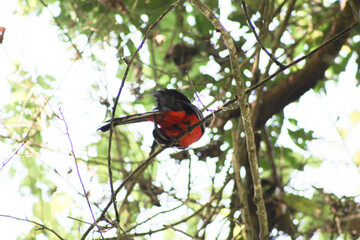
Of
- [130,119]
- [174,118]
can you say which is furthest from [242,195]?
[130,119]

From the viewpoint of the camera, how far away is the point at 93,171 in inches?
144

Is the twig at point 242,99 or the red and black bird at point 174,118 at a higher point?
the red and black bird at point 174,118

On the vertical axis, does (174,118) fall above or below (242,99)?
above

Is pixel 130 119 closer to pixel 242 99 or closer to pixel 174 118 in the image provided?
pixel 174 118

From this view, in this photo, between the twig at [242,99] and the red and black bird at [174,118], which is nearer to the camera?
the twig at [242,99]

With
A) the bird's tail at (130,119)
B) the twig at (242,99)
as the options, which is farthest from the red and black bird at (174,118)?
the twig at (242,99)

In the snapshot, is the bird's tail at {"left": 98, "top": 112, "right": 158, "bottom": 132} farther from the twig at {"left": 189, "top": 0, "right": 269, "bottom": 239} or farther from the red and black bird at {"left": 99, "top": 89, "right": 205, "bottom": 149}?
the twig at {"left": 189, "top": 0, "right": 269, "bottom": 239}

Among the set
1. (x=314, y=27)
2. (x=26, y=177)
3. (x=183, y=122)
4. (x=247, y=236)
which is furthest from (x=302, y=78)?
(x=26, y=177)

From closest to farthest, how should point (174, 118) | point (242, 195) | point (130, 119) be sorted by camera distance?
point (130, 119)
point (174, 118)
point (242, 195)

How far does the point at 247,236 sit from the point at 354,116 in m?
2.93

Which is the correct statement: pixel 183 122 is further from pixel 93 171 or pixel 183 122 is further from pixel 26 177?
pixel 26 177

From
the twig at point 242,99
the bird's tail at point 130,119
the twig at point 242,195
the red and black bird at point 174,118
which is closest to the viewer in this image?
the twig at point 242,99

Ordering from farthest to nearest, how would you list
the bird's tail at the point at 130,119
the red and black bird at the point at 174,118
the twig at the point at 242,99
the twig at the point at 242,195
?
the twig at the point at 242,195, the red and black bird at the point at 174,118, the bird's tail at the point at 130,119, the twig at the point at 242,99

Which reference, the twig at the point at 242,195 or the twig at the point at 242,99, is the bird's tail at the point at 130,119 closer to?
the twig at the point at 242,99
